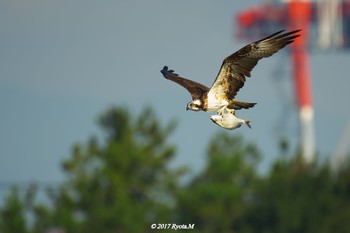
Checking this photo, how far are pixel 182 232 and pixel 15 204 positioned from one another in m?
7.13

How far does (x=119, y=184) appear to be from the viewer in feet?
194

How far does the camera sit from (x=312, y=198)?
188ft

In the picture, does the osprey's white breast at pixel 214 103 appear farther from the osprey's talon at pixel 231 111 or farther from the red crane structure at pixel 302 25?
the red crane structure at pixel 302 25

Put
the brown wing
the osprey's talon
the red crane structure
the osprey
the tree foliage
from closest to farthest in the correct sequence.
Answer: the osprey's talon
the osprey
the brown wing
the tree foliage
the red crane structure

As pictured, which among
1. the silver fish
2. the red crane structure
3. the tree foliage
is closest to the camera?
the silver fish

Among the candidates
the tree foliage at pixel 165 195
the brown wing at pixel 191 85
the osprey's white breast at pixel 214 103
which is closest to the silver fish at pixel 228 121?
the osprey's white breast at pixel 214 103

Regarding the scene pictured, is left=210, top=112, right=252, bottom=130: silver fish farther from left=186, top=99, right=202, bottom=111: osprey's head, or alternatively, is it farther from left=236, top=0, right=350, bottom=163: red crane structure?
left=236, top=0, right=350, bottom=163: red crane structure

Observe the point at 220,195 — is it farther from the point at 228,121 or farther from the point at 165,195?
the point at 228,121

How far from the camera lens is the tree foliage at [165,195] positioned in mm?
56094

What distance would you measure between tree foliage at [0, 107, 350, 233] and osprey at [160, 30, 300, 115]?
3669 cm

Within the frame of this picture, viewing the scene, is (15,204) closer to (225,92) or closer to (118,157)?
(118,157)

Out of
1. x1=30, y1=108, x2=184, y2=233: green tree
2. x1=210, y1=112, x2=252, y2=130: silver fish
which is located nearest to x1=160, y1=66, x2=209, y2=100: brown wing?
x1=210, y1=112, x2=252, y2=130: silver fish

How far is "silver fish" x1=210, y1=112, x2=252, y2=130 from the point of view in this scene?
56.0 feet

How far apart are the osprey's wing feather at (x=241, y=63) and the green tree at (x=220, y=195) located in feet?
125
